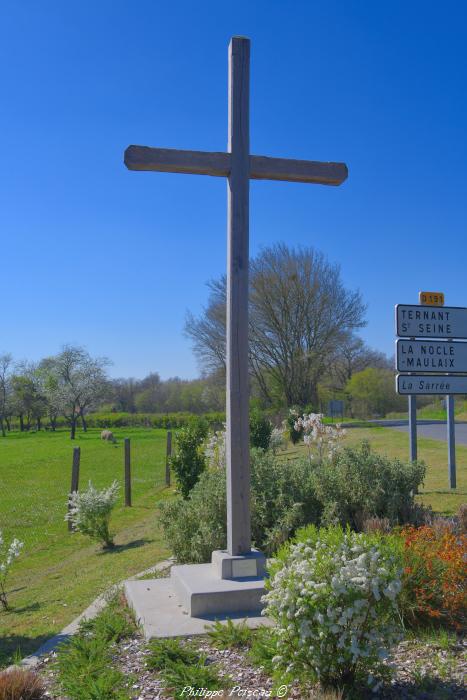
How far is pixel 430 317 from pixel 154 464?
17.1m

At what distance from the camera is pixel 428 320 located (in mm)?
10367

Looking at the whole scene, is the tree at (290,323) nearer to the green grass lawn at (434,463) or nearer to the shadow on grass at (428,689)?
the green grass lawn at (434,463)

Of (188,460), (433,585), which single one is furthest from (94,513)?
(433,585)

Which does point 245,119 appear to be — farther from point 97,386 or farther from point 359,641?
point 97,386

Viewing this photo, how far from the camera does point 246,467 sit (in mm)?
5105

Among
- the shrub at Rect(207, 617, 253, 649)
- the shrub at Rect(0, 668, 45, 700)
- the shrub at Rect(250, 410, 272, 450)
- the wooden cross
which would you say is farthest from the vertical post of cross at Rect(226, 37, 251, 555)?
the shrub at Rect(250, 410, 272, 450)

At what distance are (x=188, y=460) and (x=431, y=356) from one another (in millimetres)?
5448

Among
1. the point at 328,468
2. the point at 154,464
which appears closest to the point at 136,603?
the point at 328,468

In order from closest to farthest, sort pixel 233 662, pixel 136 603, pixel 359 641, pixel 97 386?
1. pixel 359 641
2. pixel 233 662
3. pixel 136 603
4. pixel 97 386

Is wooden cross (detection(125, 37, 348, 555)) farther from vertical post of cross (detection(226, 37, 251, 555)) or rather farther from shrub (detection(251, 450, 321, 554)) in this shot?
shrub (detection(251, 450, 321, 554))

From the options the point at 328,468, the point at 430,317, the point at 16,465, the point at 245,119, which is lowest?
the point at 16,465

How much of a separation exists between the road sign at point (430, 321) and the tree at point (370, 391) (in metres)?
31.2

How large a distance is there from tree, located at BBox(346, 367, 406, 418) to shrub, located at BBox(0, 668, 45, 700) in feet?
128

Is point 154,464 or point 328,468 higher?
point 328,468
